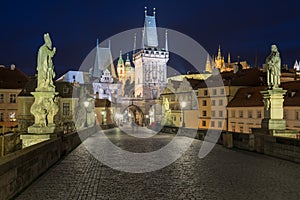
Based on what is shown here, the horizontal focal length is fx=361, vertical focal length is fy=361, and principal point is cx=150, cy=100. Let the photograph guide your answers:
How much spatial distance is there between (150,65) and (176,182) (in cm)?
10792

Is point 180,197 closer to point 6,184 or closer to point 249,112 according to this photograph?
point 6,184

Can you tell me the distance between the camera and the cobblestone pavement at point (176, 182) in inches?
329

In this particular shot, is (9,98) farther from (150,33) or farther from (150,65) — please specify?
(150,33)

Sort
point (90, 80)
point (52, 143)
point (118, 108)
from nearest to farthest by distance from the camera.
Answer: point (52, 143) → point (118, 108) → point (90, 80)

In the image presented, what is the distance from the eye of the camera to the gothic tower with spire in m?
113

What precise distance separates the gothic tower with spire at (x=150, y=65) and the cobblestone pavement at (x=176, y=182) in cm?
9759

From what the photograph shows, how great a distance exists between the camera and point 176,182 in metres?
9.98

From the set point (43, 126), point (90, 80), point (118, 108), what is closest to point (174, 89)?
point (118, 108)

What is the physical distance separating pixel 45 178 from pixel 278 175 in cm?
695

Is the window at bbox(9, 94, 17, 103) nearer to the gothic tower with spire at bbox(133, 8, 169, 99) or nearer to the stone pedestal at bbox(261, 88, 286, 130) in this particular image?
the stone pedestal at bbox(261, 88, 286, 130)

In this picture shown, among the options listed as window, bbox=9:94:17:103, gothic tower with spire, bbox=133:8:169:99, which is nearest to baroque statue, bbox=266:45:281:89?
window, bbox=9:94:17:103

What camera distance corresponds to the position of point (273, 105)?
17484mm

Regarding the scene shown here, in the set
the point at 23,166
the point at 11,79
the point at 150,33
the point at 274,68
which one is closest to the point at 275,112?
the point at 274,68

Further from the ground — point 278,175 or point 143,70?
point 143,70
